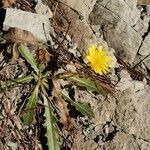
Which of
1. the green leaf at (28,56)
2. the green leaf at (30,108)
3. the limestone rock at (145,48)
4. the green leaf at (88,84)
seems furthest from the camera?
the limestone rock at (145,48)

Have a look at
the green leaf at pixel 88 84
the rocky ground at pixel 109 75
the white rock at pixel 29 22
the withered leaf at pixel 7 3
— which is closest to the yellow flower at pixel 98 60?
the green leaf at pixel 88 84

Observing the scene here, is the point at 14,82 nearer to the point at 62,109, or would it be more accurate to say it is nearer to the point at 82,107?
A: the point at 62,109

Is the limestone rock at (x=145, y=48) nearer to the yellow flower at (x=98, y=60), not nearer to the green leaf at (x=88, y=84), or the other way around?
the yellow flower at (x=98, y=60)

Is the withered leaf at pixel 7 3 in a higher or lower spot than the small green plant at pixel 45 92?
higher

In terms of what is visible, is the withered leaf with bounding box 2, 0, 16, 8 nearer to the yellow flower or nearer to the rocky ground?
the rocky ground

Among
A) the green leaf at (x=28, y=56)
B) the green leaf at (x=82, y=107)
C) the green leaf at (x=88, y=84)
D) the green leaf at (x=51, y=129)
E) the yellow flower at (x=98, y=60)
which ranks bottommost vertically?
the green leaf at (x=51, y=129)

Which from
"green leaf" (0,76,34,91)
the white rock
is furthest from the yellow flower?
"green leaf" (0,76,34,91)

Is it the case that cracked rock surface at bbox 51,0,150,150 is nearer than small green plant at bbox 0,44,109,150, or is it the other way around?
small green plant at bbox 0,44,109,150

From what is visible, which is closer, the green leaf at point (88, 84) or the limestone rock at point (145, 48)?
the green leaf at point (88, 84)
